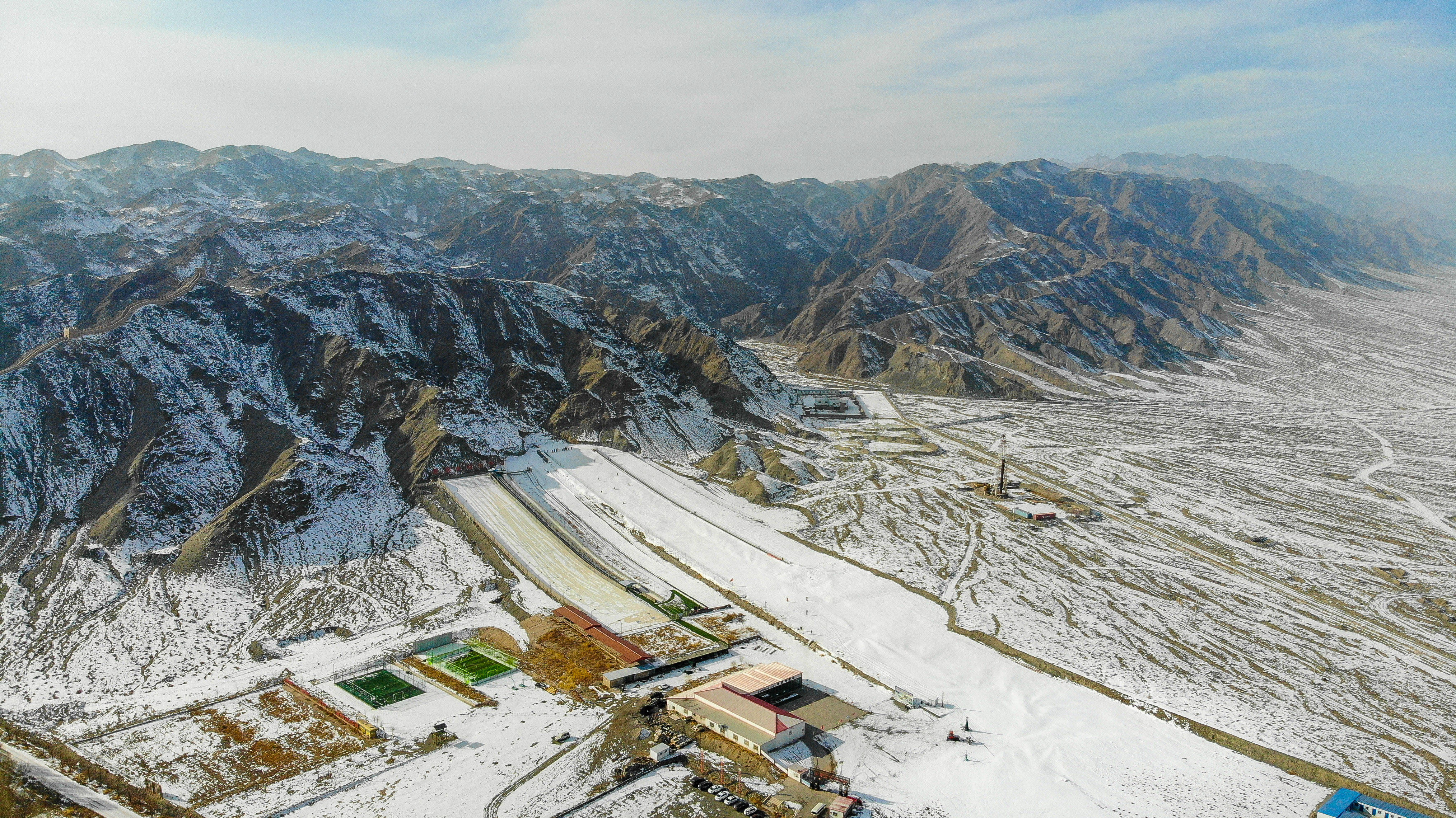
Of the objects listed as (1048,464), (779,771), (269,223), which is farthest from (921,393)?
(269,223)

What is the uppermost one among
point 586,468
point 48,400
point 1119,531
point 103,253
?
point 103,253

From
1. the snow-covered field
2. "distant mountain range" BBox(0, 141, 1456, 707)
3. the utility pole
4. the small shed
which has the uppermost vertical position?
"distant mountain range" BBox(0, 141, 1456, 707)

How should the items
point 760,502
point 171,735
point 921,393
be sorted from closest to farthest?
point 171,735
point 760,502
point 921,393

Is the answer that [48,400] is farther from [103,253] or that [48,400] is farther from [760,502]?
[103,253]

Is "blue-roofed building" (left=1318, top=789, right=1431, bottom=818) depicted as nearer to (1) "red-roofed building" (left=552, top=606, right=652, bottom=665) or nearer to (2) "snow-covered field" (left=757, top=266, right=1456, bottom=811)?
(2) "snow-covered field" (left=757, top=266, right=1456, bottom=811)

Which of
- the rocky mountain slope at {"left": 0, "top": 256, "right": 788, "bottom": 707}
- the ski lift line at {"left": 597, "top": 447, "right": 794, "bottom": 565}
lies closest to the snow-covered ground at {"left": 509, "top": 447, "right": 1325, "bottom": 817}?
the ski lift line at {"left": 597, "top": 447, "right": 794, "bottom": 565}

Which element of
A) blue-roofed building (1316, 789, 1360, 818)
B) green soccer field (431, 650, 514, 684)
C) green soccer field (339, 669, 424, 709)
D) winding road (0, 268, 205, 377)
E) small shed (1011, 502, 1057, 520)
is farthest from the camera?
winding road (0, 268, 205, 377)
